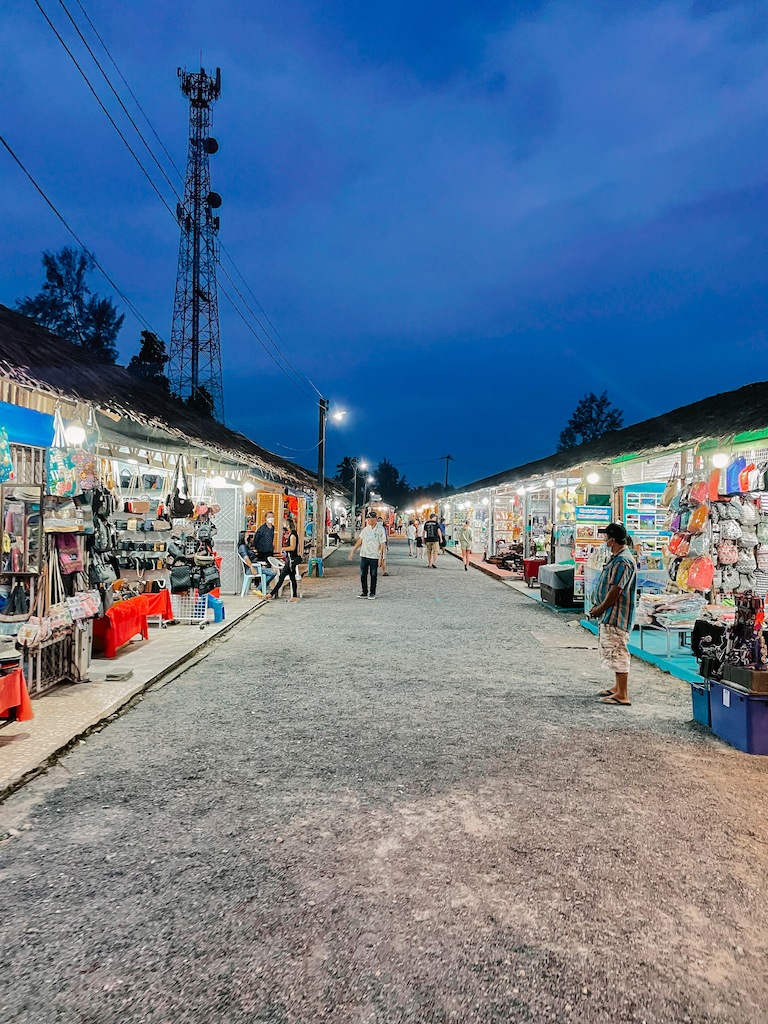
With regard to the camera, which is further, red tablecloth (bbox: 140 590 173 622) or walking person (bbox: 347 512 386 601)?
walking person (bbox: 347 512 386 601)

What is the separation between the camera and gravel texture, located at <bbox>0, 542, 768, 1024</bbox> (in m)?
2.39

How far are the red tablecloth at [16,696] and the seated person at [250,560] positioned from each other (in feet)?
30.8

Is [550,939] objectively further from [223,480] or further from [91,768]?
[223,480]

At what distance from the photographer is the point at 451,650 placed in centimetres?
902

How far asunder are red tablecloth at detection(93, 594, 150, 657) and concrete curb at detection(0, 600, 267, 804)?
2.80 ft

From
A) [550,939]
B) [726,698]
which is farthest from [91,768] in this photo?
[726,698]

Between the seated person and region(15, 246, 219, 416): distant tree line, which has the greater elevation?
region(15, 246, 219, 416): distant tree line

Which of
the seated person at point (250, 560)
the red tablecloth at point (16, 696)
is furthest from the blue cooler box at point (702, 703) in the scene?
the seated person at point (250, 560)

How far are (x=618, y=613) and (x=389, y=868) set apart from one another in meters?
4.11

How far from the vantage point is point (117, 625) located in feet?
27.2

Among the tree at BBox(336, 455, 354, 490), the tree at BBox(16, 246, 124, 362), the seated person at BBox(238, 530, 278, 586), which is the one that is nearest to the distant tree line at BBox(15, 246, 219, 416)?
the tree at BBox(16, 246, 124, 362)

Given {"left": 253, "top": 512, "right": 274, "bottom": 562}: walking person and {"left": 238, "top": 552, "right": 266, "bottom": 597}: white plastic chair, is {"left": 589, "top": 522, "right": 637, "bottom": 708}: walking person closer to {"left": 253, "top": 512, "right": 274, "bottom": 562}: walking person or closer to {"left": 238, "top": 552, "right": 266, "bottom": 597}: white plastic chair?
{"left": 238, "top": 552, "right": 266, "bottom": 597}: white plastic chair

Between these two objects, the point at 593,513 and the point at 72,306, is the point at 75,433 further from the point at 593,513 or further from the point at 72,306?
the point at 72,306

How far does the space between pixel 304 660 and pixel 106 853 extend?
4.94 meters
